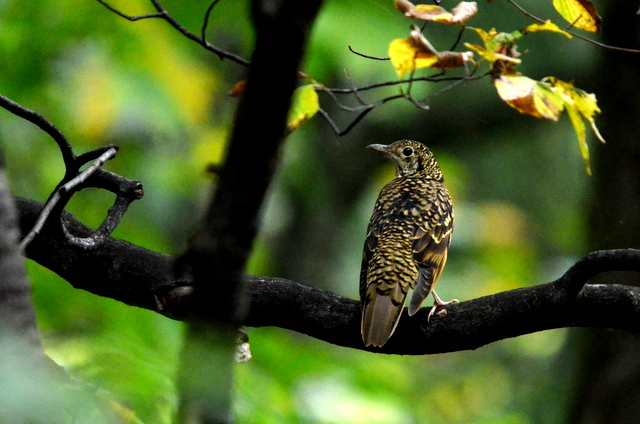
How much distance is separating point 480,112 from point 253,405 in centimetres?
835

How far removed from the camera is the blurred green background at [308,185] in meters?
3.82

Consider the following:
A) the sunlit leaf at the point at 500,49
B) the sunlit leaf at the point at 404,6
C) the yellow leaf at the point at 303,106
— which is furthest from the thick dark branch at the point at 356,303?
the sunlit leaf at the point at 404,6

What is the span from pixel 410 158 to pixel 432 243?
1.40 metres

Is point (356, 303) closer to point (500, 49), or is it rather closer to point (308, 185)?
point (500, 49)

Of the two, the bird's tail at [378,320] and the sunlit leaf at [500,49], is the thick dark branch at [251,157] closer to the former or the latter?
the sunlit leaf at [500,49]

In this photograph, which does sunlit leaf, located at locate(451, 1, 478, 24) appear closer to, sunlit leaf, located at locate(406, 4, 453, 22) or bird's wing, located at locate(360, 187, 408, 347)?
sunlit leaf, located at locate(406, 4, 453, 22)

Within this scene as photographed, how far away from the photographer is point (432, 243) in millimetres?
4609

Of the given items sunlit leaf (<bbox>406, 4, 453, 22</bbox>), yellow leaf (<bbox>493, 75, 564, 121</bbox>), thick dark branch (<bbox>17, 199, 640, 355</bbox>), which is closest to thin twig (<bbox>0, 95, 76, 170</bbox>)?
thick dark branch (<bbox>17, 199, 640, 355</bbox>)

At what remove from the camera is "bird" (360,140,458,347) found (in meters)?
3.56

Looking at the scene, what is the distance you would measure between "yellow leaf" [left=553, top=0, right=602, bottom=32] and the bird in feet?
4.55

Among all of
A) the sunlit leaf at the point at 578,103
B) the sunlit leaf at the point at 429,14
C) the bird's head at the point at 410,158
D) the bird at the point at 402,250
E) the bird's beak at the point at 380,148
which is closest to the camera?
the sunlit leaf at the point at 429,14

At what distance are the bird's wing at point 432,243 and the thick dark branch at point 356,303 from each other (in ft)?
1.87

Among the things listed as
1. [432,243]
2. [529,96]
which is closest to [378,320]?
[529,96]

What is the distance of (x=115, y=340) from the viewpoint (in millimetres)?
2242
